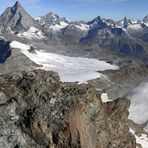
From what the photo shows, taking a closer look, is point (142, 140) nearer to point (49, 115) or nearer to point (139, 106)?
point (49, 115)

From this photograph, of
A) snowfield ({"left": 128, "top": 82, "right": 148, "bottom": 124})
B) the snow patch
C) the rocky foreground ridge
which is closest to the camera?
the rocky foreground ridge

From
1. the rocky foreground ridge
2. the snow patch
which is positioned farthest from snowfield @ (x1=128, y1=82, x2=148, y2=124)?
the rocky foreground ridge

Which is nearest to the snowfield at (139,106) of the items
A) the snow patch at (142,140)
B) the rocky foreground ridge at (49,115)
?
the snow patch at (142,140)

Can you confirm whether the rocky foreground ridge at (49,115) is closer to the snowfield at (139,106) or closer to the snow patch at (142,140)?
the snow patch at (142,140)

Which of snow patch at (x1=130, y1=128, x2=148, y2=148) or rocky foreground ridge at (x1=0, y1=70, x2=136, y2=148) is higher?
rocky foreground ridge at (x1=0, y1=70, x2=136, y2=148)

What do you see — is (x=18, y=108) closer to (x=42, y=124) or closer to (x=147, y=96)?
(x=42, y=124)

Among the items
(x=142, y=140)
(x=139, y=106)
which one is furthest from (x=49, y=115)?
(x=139, y=106)

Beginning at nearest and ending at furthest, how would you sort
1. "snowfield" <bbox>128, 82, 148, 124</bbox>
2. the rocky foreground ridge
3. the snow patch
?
the rocky foreground ridge < the snow patch < "snowfield" <bbox>128, 82, 148, 124</bbox>

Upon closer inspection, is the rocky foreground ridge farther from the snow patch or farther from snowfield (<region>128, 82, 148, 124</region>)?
snowfield (<region>128, 82, 148, 124</region>)
